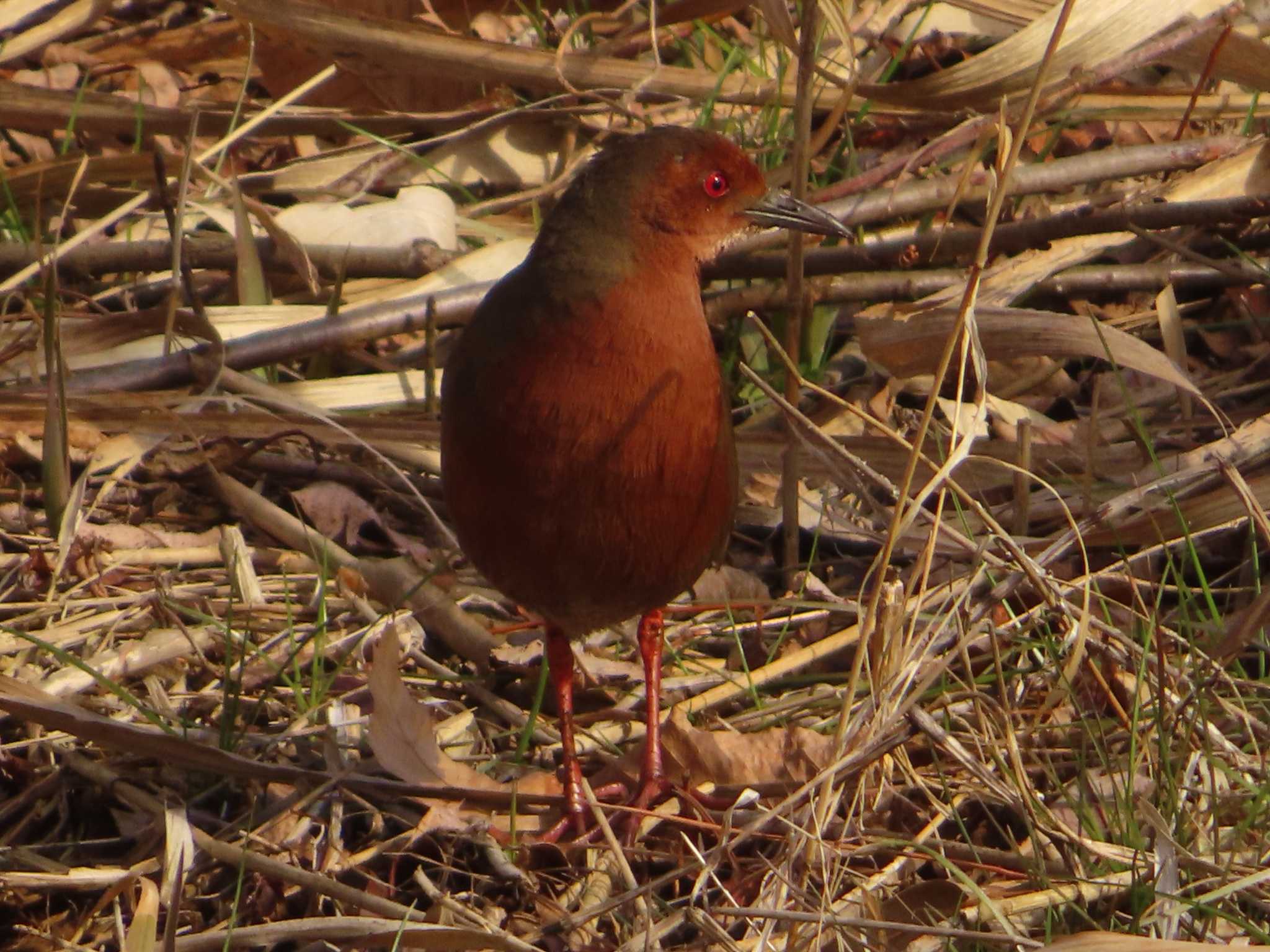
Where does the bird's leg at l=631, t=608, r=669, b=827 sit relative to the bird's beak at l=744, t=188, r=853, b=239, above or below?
below

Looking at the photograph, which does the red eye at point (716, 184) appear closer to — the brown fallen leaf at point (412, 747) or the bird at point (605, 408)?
the bird at point (605, 408)

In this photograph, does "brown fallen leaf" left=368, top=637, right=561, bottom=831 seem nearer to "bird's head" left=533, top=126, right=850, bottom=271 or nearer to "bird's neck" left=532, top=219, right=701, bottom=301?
"bird's neck" left=532, top=219, right=701, bottom=301

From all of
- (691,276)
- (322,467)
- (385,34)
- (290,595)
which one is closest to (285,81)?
(385,34)

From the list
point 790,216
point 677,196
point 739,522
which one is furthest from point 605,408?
point 739,522

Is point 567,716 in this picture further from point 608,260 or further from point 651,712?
point 608,260

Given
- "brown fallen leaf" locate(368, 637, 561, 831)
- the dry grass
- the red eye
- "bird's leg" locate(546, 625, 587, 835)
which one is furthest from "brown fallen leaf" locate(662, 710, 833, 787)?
the red eye
